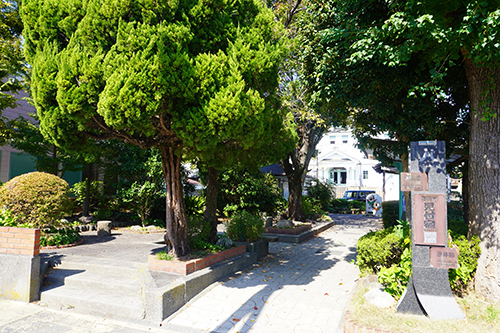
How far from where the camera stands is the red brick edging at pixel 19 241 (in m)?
5.49

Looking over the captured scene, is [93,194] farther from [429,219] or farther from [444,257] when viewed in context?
[444,257]

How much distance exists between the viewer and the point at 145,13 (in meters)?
4.87

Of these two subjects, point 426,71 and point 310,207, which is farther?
point 310,207

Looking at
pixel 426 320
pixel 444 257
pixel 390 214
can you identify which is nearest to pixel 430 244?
pixel 444 257

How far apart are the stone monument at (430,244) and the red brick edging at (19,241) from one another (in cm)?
626

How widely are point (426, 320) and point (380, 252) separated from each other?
1615 mm

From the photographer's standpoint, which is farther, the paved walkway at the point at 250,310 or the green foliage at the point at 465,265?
the green foliage at the point at 465,265

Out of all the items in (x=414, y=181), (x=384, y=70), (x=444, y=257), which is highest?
(x=384, y=70)

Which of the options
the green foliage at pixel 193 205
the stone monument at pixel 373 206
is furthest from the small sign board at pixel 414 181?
the stone monument at pixel 373 206

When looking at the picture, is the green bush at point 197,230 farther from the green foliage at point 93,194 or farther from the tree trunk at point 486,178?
the green foliage at point 93,194

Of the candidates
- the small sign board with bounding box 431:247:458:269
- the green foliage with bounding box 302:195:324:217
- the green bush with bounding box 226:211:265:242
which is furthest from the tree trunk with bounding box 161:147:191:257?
the green foliage with bounding box 302:195:324:217

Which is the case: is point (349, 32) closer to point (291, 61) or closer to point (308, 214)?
point (291, 61)

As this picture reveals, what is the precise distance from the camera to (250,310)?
5078 millimetres

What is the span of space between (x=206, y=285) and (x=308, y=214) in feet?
38.3
